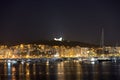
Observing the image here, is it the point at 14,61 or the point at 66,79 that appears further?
the point at 14,61

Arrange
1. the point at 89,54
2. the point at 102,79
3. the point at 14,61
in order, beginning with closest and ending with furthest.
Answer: the point at 102,79
the point at 14,61
the point at 89,54

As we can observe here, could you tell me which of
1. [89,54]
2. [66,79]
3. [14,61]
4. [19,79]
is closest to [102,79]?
[66,79]

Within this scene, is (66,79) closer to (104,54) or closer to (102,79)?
(102,79)

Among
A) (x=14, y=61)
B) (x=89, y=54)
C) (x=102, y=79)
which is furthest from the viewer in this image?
(x=89, y=54)

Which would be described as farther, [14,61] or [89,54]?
[89,54]

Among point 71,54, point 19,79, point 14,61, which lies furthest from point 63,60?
point 19,79

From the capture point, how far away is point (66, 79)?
239 feet

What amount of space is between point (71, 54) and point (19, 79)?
93.2 metres

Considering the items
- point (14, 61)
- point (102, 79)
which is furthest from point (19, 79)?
point (14, 61)

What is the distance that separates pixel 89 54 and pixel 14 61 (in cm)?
2630

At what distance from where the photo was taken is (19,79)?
73.3m

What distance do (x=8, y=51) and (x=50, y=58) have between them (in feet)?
44.2

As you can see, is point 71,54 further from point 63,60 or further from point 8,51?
point 8,51

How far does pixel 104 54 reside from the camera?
165250 millimetres
